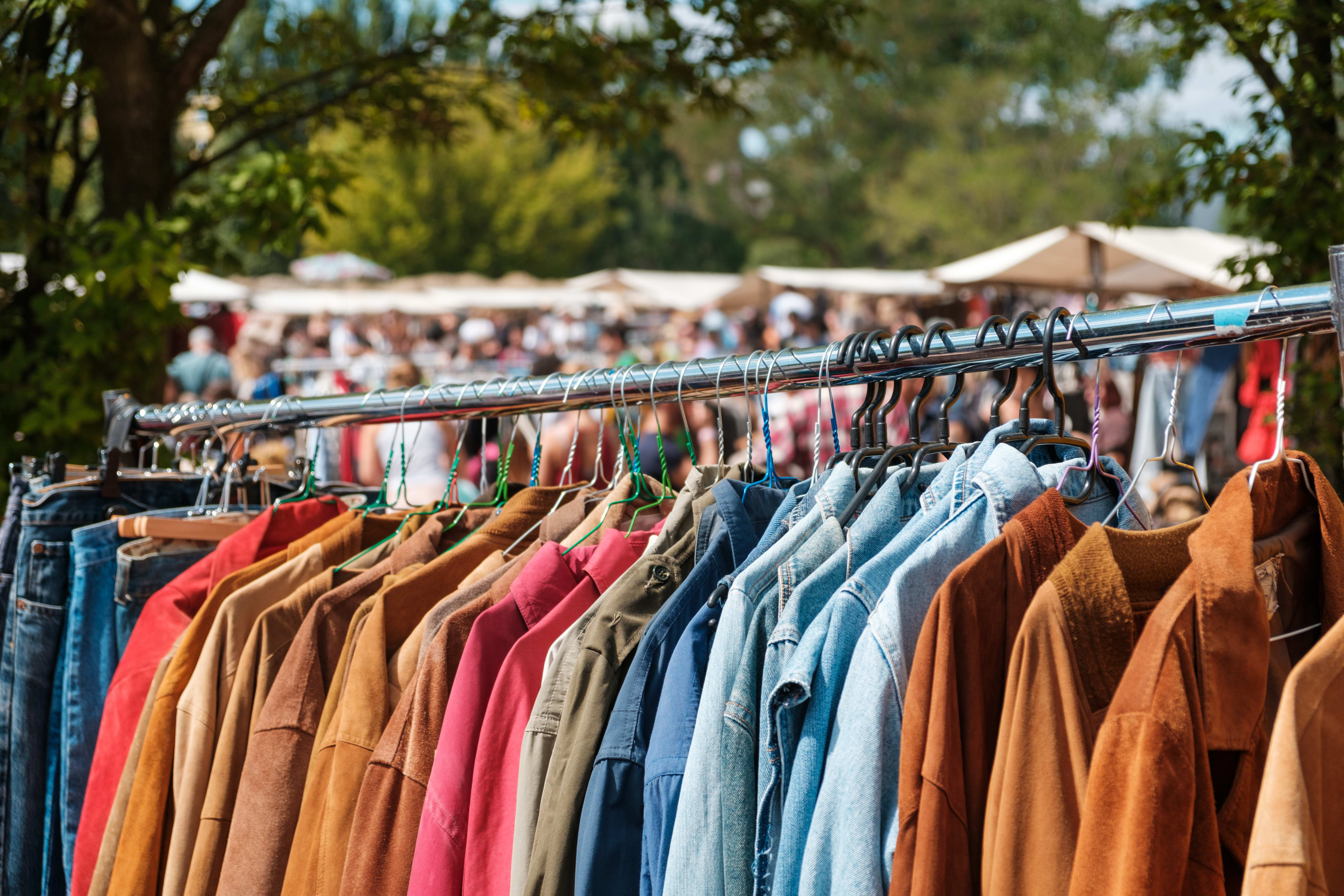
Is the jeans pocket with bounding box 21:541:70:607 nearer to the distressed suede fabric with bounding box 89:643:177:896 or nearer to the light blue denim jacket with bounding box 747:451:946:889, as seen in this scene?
the distressed suede fabric with bounding box 89:643:177:896

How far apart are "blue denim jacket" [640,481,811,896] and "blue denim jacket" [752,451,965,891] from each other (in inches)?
3.9

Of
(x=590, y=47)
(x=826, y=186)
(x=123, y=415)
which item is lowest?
(x=123, y=415)

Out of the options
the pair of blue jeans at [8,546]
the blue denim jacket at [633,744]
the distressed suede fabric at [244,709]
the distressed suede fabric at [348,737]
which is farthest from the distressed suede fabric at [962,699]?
the pair of blue jeans at [8,546]

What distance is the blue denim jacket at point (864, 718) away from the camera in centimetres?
116

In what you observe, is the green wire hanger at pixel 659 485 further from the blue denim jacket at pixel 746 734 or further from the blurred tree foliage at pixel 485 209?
the blurred tree foliage at pixel 485 209

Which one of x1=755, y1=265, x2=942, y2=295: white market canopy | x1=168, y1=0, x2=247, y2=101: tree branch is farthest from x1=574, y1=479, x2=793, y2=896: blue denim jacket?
x1=755, y1=265, x2=942, y2=295: white market canopy

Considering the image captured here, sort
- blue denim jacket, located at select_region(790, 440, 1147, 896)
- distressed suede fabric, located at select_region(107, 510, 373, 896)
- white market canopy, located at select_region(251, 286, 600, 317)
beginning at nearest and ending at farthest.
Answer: blue denim jacket, located at select_region(790, 440, 1147, 896), distressed suede fabric, located at select_region(107, 510, 373, 896), white market canopy, located at select_region(251, 286, 600, 317)

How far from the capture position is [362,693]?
1648 millimetres

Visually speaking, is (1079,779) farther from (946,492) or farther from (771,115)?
(771,115)

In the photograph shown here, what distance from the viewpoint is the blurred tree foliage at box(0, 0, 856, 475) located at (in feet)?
11.6

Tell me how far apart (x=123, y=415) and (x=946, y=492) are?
2.16m

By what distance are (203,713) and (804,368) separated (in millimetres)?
1152

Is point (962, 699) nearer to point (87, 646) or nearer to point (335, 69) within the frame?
point (87, 646)

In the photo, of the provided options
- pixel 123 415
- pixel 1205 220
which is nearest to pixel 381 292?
pixel 123 415
